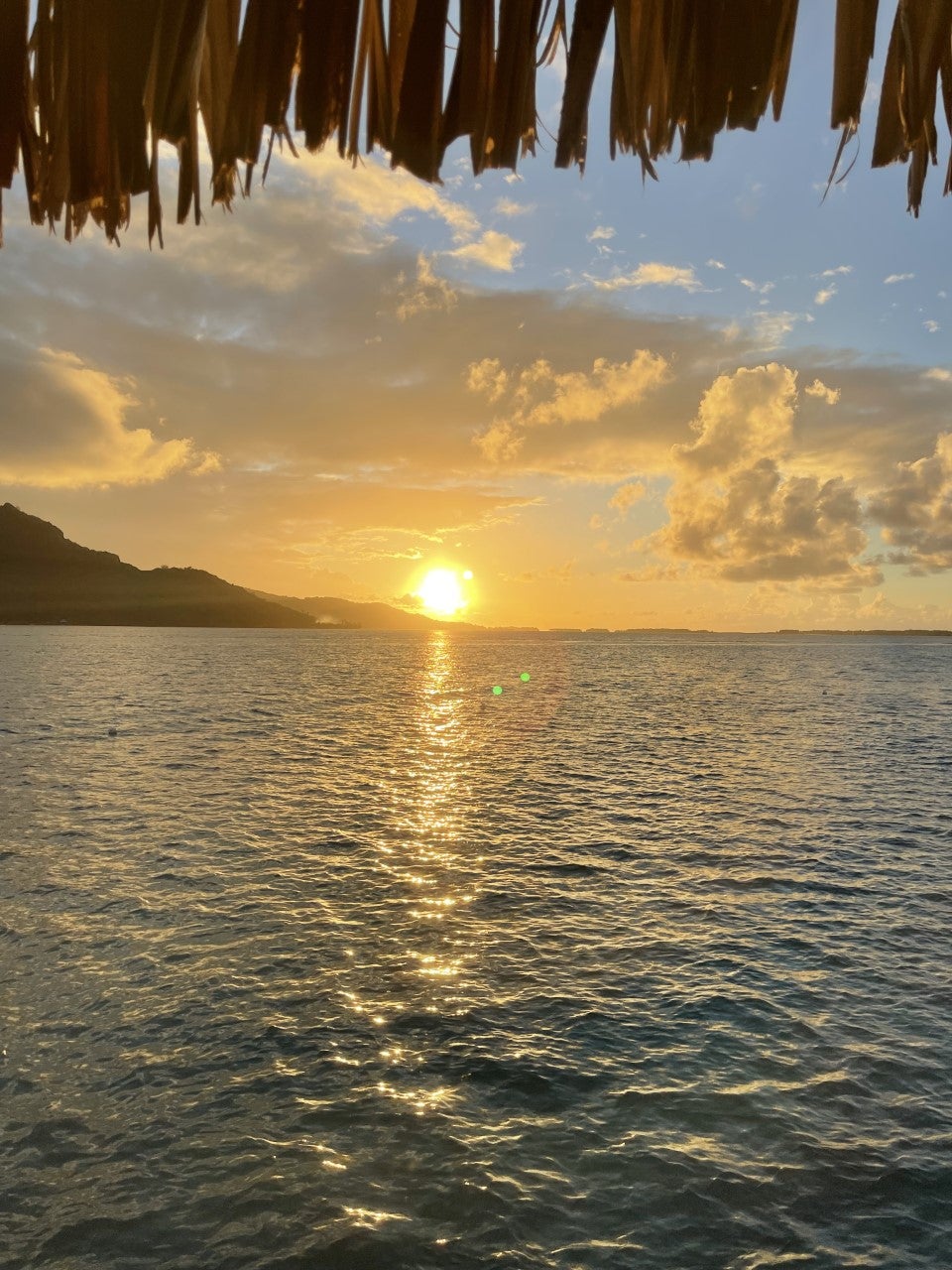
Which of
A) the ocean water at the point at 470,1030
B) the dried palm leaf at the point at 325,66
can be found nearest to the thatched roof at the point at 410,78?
the dried palm leaf at the point at 325,66

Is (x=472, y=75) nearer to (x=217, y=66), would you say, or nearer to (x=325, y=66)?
(x=325, y=66)

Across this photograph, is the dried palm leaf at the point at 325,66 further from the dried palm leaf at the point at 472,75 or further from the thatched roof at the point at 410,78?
the dried palm leaf at the point at 472,75

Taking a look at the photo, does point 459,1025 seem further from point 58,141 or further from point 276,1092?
point 58,141

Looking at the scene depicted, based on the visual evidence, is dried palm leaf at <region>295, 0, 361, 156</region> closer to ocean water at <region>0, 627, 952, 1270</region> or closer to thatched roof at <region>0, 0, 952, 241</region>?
thatched roof at <region>0, 0, 952, 241</region>

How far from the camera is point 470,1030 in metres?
14.3

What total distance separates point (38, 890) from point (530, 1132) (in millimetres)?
15017

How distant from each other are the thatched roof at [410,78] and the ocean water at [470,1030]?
1084 cm

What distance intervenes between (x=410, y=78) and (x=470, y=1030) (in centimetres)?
1440

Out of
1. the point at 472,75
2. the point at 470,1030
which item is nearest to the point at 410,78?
the point at 472,75

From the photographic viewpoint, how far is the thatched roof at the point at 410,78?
10.0 feet

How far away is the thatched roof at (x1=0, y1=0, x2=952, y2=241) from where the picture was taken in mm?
3061

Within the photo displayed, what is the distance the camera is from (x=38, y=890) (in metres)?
20.8

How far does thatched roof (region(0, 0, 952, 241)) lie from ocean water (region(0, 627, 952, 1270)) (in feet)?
35.6

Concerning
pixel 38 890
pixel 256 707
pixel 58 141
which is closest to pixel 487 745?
pixel 256 707
